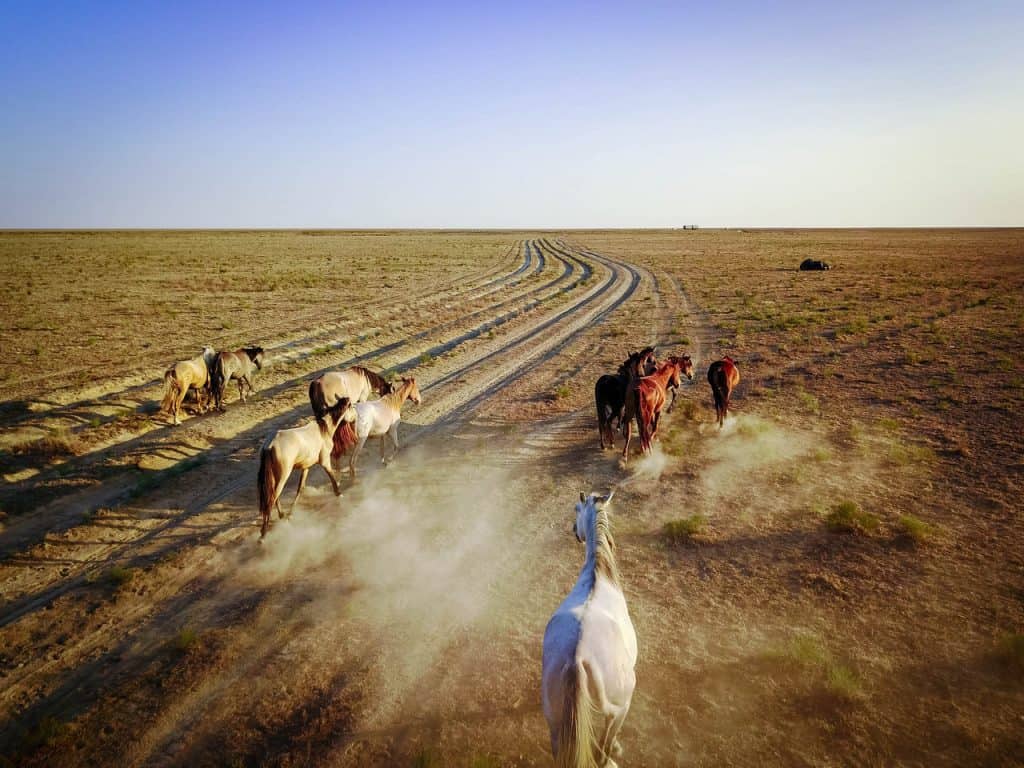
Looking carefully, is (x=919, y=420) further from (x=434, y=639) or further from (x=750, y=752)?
(x=434, y=639)

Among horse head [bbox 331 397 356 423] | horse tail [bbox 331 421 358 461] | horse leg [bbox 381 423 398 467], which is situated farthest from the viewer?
horse leg [bbox 381 423 398 467]

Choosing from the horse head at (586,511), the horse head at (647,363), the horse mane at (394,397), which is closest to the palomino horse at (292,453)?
the horse mane at (394,397)

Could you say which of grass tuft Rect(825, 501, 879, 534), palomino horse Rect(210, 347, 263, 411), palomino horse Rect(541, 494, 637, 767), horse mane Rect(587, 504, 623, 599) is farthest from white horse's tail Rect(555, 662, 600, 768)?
palomino horse Rect(210, 347, 263, 411)

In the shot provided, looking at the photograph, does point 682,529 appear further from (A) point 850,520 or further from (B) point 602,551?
(B) point 602,551

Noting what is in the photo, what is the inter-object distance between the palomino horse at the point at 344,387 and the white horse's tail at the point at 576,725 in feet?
23.9

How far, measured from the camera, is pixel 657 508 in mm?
7902

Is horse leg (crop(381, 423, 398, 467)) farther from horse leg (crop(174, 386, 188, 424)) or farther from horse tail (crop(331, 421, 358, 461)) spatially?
horse leg (crop(174, 386, 188, 424))

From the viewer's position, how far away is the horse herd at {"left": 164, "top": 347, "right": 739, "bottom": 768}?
3.36 meters

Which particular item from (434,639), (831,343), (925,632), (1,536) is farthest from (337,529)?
(831,343)

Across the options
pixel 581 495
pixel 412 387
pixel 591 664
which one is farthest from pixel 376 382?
pixel 591 664

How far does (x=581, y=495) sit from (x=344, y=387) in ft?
23.6

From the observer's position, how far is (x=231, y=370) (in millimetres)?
12477

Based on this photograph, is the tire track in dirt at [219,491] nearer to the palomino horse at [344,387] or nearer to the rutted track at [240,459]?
the rutted track at [240,459]

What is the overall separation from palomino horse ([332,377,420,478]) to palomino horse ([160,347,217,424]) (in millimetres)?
5110
